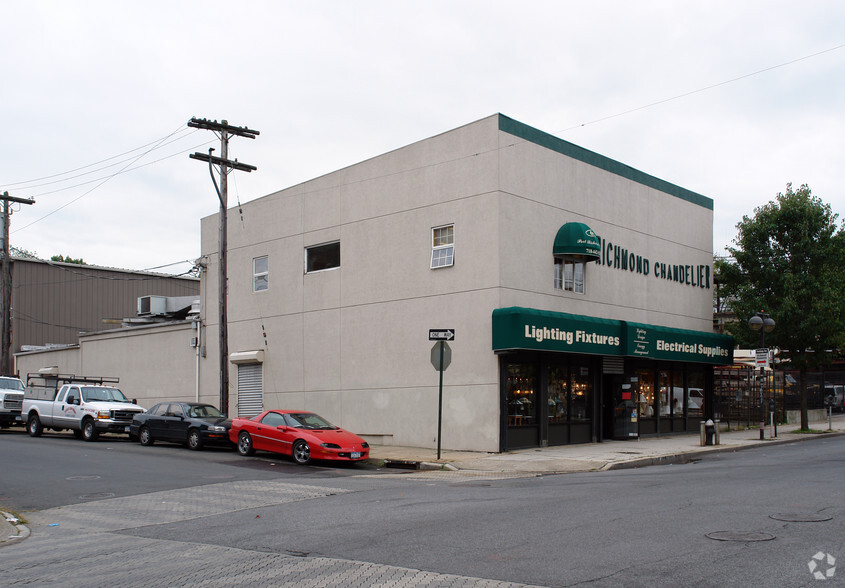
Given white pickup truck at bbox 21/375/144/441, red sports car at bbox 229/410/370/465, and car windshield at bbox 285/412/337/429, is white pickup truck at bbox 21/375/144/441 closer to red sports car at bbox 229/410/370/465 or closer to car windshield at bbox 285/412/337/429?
red sports car at bbox 229/410/370/465

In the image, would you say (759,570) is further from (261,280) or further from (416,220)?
(261,280)

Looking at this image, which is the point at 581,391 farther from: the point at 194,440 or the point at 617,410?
the point at 194,440

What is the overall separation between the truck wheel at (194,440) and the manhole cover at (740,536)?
1767cm

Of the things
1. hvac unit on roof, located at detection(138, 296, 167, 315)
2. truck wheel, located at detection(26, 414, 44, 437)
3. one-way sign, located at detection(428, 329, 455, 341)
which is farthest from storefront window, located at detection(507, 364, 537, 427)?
hvac unit on roof, located at detection(138, 296, 167, 315)

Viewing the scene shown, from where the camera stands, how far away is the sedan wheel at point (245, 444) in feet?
69.9

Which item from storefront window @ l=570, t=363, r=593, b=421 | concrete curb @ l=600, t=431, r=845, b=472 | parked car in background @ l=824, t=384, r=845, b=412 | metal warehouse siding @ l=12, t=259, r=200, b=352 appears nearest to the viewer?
concrete curb @ l=600, t=431, r=845, b=472

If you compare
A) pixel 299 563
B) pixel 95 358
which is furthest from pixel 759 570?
pixel 95 358

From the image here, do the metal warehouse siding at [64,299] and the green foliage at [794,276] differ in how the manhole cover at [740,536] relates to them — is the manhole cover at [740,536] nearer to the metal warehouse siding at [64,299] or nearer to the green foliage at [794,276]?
the green foliage at [794,276]

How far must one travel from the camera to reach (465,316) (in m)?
22.0

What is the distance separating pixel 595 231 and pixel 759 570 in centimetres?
1831

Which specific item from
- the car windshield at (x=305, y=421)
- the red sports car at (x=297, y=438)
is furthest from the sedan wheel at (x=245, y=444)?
the car windshield at (x=305, y=421)

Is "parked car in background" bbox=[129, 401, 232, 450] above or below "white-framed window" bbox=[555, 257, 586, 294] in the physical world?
below

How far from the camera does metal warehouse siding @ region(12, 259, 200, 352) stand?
47562mm

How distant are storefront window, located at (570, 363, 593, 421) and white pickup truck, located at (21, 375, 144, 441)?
14.5 m
